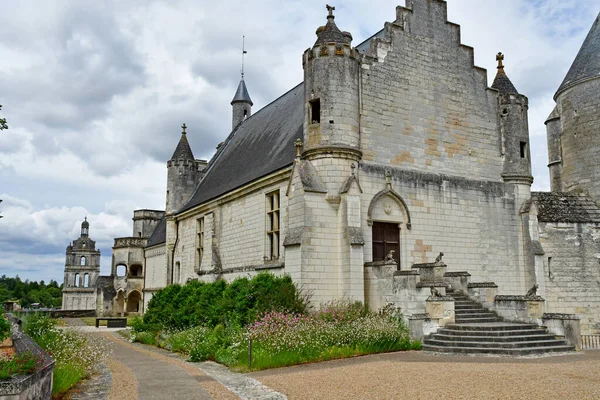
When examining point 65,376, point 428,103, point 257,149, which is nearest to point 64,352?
point 65,376

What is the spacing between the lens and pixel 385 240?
57.6 feet

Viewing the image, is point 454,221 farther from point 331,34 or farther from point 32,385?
point 32,385

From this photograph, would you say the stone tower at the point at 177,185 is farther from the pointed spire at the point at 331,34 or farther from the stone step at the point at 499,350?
the stone step at the point at 499,350

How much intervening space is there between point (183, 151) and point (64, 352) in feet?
67.6

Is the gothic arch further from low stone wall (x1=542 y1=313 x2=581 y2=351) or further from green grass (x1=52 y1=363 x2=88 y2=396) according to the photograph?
green grass (x1=52 y1=363 x2=88 y2=396)

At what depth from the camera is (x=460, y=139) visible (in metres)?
19.7

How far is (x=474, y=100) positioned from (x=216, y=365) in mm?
13542

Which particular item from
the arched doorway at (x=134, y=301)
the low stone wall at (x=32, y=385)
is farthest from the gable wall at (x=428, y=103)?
the arched doorway at (x=134, y=301)

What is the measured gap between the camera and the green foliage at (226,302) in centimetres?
1530

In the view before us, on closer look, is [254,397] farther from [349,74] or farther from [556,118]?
[556,118]

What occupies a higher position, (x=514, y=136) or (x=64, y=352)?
(x=514, y=136)

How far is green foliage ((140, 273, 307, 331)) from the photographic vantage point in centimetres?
1530

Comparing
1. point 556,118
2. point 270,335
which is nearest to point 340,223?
point 270,335

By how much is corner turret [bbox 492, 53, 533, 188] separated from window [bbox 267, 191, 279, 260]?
863 cm
